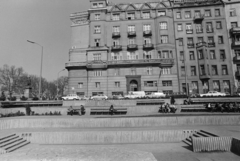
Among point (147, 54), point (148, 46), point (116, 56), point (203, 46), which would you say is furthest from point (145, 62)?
point (203, 46)

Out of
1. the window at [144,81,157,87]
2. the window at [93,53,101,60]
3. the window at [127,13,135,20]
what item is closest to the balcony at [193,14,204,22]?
the window at [127,13,135,20]

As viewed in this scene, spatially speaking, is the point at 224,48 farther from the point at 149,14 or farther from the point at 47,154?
the point at 47,154

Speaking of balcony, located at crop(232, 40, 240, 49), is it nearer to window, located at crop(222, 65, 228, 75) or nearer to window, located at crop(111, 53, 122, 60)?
window, located at crop(222, 65, 228, 75)

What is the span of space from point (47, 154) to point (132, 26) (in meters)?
45.8

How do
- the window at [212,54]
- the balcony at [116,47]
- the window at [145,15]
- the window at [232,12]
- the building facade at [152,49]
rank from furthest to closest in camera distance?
the window at [145,15] < the balcony at [116,47] < the window at [232,12] < the window at [212,54] < the building facade at [152,49]

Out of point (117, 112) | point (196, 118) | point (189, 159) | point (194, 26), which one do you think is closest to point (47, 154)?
point (189, 159)

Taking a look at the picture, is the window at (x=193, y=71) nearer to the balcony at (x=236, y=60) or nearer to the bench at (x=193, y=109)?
the balcony at (x=236, y=60)

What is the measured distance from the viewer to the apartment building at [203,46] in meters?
43.1

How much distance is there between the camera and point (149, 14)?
47.5 metres

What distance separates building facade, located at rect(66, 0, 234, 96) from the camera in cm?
4303

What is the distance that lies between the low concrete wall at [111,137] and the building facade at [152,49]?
29870 millimetres

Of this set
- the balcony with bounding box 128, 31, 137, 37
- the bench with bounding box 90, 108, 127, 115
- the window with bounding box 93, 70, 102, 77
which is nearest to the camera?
the bench with bounding box 90, 108, 127, 115

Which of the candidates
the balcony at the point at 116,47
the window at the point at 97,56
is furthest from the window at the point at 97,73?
the balcony at the point at 116,47

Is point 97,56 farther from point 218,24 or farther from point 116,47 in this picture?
point 218,24
